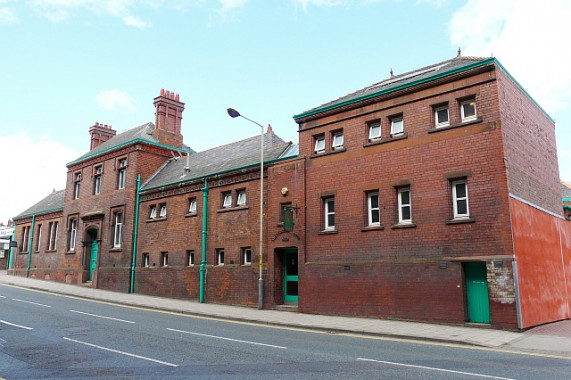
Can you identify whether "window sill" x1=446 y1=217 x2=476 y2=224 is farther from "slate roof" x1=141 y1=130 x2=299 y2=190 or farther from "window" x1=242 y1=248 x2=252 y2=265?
"window" x1=242 y1=248 x2=252 y2=265

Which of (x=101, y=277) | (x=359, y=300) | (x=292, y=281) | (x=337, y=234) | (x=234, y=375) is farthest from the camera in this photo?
(x=101, y=277)

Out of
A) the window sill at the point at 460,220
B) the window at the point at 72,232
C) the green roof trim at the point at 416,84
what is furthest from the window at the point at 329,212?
the window at the point at 72,232

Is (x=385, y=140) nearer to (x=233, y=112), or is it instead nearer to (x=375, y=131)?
(x=375, y=131)

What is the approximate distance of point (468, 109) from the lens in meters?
15.8

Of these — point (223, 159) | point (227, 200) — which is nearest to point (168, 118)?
point (223, 159)

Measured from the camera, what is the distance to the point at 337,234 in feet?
59.9

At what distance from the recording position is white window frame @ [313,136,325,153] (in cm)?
1988

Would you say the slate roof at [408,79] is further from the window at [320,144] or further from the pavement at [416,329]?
the pavement at [416,329]

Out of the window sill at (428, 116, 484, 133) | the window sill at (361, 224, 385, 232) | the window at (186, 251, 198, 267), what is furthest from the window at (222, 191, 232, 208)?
the window sill at (428, 116, 484, 133)

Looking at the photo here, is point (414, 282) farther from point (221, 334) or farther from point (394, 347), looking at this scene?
point (221, 334)

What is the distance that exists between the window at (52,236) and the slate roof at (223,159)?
13.2m

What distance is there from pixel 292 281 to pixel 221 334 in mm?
8150

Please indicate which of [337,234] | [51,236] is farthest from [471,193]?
[51,236]

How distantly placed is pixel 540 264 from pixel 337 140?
355 inches
